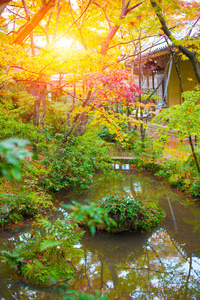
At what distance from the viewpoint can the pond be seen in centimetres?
399

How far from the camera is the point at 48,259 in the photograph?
4367mm

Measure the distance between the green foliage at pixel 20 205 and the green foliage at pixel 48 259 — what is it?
1.63 metres

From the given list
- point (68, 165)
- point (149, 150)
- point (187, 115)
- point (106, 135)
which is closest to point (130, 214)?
point (68, 165)

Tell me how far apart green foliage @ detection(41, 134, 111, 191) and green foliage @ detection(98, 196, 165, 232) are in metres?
1.86

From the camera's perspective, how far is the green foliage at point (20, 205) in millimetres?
5992

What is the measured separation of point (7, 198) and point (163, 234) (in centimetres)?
352

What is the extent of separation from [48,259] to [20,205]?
89.2 inches

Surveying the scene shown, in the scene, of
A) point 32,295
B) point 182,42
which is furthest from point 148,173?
point 32,295

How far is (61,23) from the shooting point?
1176cm

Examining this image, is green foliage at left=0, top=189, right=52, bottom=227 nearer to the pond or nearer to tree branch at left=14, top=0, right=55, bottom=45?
the pond

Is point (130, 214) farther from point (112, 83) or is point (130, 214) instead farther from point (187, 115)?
point (112, 83)

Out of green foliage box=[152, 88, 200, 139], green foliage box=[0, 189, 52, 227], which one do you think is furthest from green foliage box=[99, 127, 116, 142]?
green foliage box=[0, 189, 52, 227]

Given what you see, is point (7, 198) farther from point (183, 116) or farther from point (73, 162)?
point (183, 116)

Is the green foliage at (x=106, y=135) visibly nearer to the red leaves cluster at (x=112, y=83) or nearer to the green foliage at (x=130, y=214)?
the red leaves cluster at (x=112, y=83)
